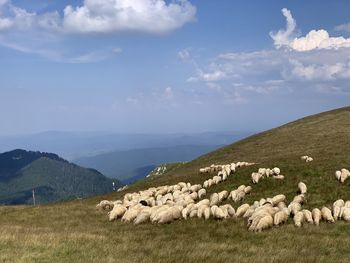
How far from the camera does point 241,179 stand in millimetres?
38719

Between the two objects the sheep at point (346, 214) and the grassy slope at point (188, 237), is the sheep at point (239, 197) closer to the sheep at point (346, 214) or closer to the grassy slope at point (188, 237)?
the grassy slope at point (188, 237)

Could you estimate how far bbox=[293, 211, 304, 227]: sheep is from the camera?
24391 mm

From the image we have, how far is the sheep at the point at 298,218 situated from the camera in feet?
80.0

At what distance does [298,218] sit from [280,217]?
99 centimetres

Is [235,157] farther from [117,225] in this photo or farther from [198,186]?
[117,225]

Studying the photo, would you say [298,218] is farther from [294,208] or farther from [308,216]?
[294,208]

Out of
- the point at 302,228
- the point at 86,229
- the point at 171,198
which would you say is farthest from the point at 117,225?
the point at 302,228

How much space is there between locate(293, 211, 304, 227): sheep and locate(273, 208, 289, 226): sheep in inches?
20.2

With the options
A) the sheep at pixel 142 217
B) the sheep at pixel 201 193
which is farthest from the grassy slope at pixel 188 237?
the sheep at pixel 201 193

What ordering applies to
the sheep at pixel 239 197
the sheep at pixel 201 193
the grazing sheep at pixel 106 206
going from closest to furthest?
the sheep at pixel 239 197 → the sheep at pixel 201 193 → the grazing sheep at pixel 106 206

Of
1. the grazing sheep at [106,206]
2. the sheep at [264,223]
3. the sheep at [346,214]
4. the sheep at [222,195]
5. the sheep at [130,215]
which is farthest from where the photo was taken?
the grazing sheep at [106,206]

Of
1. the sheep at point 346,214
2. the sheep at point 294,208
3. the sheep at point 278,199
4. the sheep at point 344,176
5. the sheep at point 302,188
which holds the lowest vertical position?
the sheep at point 346,214

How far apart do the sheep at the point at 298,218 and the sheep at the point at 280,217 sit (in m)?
0.51

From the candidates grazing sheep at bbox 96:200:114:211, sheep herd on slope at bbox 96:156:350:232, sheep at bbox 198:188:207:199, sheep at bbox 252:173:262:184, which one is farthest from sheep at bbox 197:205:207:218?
grazing sheep at bbox 96:200:114:211
